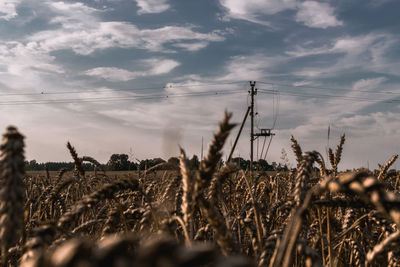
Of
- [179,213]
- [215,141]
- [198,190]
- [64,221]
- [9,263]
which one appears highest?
[215,141]

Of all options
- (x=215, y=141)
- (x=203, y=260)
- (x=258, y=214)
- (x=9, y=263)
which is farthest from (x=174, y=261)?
(x=9, y=263)

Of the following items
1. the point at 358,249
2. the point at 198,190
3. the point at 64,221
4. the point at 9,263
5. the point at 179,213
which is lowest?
the point at 9,263

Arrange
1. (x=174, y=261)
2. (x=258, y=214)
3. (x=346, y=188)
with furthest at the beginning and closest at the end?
(x=258, y=214), (x=346, y=188), (x=174, y=261)

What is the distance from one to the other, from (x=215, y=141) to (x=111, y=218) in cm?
112

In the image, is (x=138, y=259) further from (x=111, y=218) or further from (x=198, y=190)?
(x=111, y=218)

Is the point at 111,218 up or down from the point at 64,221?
down

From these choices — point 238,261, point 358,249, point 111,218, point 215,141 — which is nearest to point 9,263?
point 111,218

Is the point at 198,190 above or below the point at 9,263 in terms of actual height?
above

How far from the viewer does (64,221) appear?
1.58 meters

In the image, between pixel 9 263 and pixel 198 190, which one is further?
pixel 9 263

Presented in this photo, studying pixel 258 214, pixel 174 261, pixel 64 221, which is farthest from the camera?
pixel 258 214

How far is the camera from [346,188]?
100 centimetres

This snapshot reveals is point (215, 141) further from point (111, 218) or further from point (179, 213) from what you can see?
point (179, 213)

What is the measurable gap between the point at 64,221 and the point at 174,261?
123 cm
